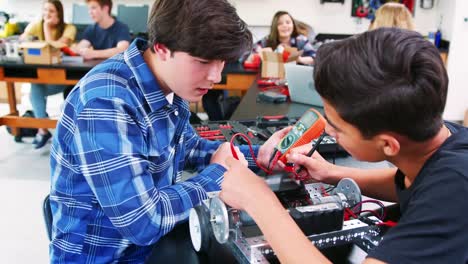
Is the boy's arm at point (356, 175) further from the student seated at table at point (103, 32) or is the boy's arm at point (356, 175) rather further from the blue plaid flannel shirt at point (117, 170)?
the student seated at table at point (103, 32)

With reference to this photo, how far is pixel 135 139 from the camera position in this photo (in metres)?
0.90

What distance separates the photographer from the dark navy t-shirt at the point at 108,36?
3.73m

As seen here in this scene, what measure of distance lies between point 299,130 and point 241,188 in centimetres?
33

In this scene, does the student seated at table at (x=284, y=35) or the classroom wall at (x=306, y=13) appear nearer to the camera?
the student seated at table at (x=284, y=35)

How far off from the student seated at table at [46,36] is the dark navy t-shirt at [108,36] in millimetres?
352

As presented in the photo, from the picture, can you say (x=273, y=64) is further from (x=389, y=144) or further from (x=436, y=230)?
(x=436, y=230)

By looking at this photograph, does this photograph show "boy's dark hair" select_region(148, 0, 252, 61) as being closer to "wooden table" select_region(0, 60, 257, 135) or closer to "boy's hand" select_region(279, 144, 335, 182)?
"boy's hand" select_region(279, 144, 335, 182)

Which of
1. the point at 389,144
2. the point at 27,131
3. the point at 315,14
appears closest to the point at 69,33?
the point at 27,131

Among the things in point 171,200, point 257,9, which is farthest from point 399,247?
point 257,9

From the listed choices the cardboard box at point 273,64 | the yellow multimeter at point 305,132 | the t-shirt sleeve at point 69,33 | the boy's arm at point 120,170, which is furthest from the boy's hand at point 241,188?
the t-shirt sleeve at point 69,33

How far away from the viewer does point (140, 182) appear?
2.87 ft

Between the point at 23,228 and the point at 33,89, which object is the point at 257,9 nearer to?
the point at 33,89

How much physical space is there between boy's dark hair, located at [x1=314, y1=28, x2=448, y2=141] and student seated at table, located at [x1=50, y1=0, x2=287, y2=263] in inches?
13.9

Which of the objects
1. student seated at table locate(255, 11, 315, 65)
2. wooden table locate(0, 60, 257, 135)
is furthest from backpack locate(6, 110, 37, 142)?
student seated at table locate(255, 11, 315, 65)
